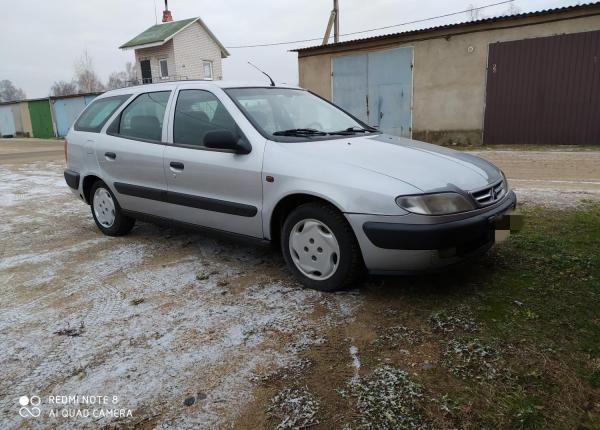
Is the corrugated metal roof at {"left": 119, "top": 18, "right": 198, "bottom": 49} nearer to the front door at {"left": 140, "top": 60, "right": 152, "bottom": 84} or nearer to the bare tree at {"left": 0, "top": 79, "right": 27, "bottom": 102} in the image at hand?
the front door at {"left": 140, "top": 60, "right": 152, "bottom": 84}

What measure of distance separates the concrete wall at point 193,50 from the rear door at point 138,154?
23.1 meters

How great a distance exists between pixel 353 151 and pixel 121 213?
9.12 feet

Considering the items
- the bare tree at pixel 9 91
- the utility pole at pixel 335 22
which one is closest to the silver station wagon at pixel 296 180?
the utility pole at pixel 335 22

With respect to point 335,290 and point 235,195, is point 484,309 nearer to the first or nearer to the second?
point 335,290

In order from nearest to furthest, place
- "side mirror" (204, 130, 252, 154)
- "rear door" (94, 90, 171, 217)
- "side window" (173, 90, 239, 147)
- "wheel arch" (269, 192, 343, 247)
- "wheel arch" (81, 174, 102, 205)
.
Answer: "wheel arch" (269, 192, 343, 247)
"side mirror" (204, 130, 252, 154)
"side window" (173, 90, 239, 147)
"rear door" (94, 90, 171, 217)
"wheel arch" (81, 174, 102, 205)

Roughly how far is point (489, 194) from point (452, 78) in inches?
410

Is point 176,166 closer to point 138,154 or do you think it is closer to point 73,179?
point 138,154

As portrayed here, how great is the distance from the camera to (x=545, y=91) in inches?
451

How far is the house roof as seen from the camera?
25306 millimetres

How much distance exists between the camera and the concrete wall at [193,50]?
25984 millimetres

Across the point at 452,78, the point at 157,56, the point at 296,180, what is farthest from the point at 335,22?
the point at 296,180

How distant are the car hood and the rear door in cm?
151

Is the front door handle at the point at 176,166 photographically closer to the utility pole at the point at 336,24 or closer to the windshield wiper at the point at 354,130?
the windshield wiper at the point at 354,130

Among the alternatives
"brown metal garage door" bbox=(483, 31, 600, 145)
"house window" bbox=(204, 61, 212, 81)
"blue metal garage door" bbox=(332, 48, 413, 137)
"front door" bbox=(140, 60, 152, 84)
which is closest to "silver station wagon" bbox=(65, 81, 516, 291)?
"brown metal garage door" bbox=(483, 31, 600, 145)
